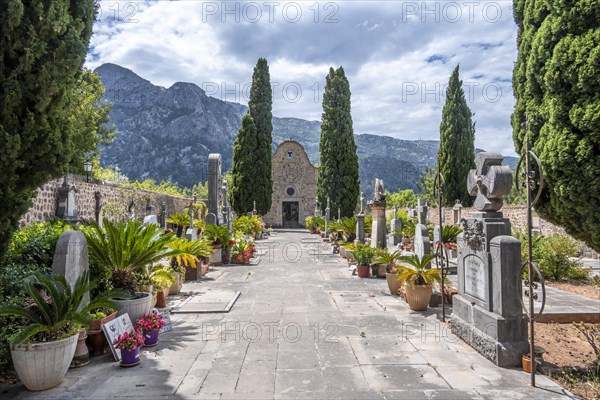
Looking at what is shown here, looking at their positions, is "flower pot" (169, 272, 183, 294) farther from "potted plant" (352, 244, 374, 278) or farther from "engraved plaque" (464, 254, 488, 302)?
"engraved plaque" (464, 254, 488, 302)

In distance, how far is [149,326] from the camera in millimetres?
4664

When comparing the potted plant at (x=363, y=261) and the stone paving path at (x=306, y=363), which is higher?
the potted plant at (x=363, y=261)

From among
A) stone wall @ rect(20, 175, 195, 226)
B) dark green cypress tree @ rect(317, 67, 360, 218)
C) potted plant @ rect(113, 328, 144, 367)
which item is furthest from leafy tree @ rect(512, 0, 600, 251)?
dark green cypress tree @ rect(317, 67, 360, 218)

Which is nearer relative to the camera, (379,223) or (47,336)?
(47,336)

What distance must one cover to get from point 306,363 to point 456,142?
27.1m

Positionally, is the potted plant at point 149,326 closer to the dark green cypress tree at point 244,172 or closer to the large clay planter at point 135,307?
the large clay planter at point 135,307

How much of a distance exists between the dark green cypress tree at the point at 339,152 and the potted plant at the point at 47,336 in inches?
963

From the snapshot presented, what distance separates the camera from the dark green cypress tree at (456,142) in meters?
27.5

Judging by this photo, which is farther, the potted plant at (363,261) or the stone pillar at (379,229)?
the stone pillar at (379,229)

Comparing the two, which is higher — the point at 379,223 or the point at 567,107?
the point at 567,107

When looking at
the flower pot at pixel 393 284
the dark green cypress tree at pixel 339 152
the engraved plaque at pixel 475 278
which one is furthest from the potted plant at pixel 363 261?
the dark green cypress tree at pixel 339 152

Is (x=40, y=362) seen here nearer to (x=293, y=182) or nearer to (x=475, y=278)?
(x=475, y=278)

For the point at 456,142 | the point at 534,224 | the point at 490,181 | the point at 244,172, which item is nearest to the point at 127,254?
the point at 490,181

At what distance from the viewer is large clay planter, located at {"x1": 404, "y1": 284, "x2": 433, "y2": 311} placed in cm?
648
